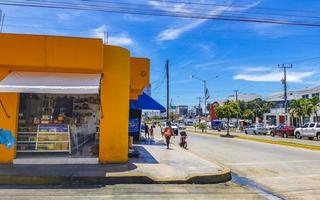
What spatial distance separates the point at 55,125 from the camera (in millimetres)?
16266

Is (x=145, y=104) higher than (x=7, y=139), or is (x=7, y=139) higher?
(x=145, y=104)

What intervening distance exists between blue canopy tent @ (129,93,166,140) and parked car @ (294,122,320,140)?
23.5 m

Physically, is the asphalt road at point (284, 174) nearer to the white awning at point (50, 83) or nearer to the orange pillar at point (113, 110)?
the orange pillar at point (113, 110)

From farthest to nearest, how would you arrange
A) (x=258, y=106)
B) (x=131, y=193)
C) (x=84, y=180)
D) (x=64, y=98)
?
(x=258, y=106) → (x=64, y=98) → (x=84, y=180) → (x=131, y=193)

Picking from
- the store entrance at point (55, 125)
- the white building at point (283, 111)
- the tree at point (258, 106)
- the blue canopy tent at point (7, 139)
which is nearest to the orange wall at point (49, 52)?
the store entrance at point (55, 125)

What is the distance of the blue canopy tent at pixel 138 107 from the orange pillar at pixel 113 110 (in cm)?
1373

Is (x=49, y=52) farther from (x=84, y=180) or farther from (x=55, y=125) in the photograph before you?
(x=84, y=180)

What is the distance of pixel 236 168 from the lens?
59.1 ft

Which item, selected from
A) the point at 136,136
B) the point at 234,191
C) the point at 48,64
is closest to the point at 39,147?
the point at 48,64

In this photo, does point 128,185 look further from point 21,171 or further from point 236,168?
point 236,168

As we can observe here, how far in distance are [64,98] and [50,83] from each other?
7.66ft

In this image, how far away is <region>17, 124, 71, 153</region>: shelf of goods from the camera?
15.8 meters

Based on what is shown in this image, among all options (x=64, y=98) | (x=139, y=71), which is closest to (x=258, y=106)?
(x=139, y=71)

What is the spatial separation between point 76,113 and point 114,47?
9.89 ft
